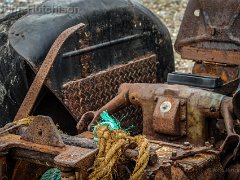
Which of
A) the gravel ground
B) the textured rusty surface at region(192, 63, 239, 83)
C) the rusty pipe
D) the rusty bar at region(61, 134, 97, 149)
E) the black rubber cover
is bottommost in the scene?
the gravel ground

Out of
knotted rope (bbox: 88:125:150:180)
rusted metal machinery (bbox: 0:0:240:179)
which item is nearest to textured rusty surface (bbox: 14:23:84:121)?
rusted metal machinery (bbox: 0:0:240:179)

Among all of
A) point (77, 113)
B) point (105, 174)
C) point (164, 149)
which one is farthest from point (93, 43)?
point (105, 174)

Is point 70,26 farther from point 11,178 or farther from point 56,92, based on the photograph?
point 11,178

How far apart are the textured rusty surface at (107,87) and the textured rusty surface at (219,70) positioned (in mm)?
308

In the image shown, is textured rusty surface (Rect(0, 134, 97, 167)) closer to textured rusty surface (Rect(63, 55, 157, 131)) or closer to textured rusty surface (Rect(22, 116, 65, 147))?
textured rusty surface (Rect(22, 116, 65, 147))

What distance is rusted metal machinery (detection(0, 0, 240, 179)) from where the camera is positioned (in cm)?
254

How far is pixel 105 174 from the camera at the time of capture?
235 cm

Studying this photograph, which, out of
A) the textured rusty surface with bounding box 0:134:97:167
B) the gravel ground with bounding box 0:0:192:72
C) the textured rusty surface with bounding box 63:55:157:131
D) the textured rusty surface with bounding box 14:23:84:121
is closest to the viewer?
the textured rusty surface with bounding box 0:134:97:167

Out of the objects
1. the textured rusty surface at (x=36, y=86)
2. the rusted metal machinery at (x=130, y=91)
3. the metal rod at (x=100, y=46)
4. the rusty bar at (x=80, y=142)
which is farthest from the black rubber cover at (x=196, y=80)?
the rusty bar at (x=80, y=142)

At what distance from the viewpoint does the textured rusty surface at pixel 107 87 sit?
337cm

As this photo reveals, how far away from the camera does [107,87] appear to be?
358 centimetres

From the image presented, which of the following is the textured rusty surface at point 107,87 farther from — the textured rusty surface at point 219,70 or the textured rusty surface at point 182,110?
the textured rusty surface at point 219,70

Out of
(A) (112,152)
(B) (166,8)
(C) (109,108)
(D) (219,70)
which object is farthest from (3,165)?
(B) (166,8)

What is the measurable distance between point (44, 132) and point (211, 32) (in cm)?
146
